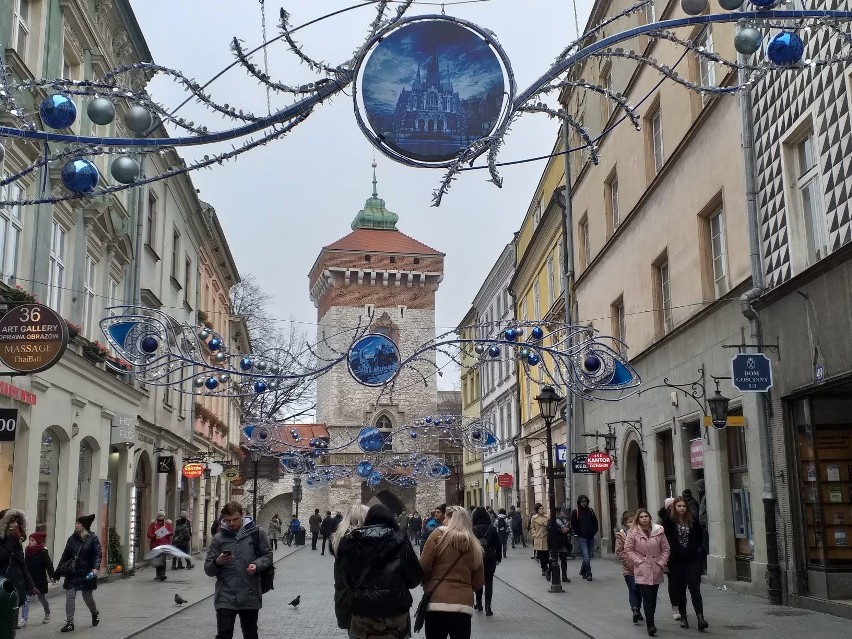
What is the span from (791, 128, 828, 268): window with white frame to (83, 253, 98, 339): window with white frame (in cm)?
1397

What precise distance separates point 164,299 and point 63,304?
10.6 meters

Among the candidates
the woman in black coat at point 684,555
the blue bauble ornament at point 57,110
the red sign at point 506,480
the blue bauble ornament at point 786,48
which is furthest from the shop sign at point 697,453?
the red sign at point 506,480

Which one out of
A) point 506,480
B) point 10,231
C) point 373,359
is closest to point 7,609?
point 10,231

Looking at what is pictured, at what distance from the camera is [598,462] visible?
23656mm

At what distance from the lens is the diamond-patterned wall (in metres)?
12.7

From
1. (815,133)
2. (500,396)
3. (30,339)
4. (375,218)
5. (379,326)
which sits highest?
(375,218)

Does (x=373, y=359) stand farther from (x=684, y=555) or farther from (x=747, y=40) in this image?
(x=747, y=40)

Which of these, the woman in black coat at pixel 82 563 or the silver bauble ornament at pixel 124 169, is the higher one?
the silver bauble ornament at pixel 124 169

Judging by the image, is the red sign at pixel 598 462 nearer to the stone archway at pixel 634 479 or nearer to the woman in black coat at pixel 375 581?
the stone archway at pixel 634 479

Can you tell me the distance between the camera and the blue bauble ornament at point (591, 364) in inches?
766

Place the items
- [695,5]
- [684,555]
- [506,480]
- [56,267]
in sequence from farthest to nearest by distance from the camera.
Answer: [506,480] → [56,267] → [684,555] → [695,5]

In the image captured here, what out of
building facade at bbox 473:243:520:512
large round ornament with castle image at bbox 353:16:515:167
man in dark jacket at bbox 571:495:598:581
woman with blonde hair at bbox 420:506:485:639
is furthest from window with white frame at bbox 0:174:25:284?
building facade at bbox 473:243:520:512

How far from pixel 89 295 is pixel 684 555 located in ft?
46.8

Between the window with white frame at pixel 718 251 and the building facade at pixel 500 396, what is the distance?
78.3 ft
